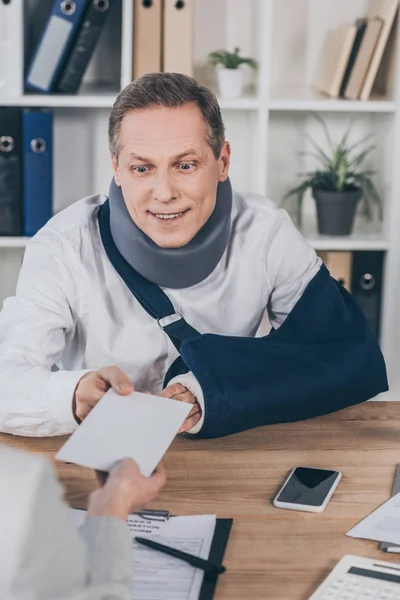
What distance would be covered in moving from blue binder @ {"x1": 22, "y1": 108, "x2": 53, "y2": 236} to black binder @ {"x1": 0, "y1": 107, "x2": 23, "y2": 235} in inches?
0.7

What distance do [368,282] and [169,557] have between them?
1997 mm

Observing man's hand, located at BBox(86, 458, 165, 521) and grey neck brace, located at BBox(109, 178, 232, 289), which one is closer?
man's hand, located at BBox(86, 458, 165, 521)

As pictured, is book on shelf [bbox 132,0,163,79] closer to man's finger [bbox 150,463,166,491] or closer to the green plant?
the green plant

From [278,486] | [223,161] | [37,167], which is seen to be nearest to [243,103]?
[37,167]

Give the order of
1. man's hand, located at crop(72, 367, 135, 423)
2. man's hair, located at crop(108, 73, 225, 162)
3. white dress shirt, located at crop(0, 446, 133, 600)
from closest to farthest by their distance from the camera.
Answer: white dress shirt, located at crop(0, 446, 133, 600) < man's hand, located at crop(72, 367, 135, 423) < man's hair, located at crop(108, 73, 225, 162)

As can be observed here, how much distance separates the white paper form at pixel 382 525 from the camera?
120 centimetres

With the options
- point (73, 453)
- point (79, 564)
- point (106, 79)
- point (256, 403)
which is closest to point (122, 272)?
point (256, 403)

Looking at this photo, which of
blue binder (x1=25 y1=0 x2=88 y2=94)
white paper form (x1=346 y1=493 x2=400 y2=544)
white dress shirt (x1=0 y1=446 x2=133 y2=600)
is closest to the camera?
white dress shirt (x1=0 y1=446 x2=133 y2=600)

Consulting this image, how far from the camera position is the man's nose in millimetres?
1752

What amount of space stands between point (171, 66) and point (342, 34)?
573mm

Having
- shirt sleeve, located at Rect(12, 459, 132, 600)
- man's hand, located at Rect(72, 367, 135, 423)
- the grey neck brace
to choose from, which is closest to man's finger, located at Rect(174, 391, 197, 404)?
man's hand, located at Rect(72, 367, 135, 423)

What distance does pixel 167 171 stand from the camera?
1.77 m

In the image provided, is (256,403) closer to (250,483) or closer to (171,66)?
(250,483)

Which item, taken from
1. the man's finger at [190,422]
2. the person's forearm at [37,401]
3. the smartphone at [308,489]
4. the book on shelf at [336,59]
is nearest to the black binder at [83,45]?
the book on shelf at [336,59]
